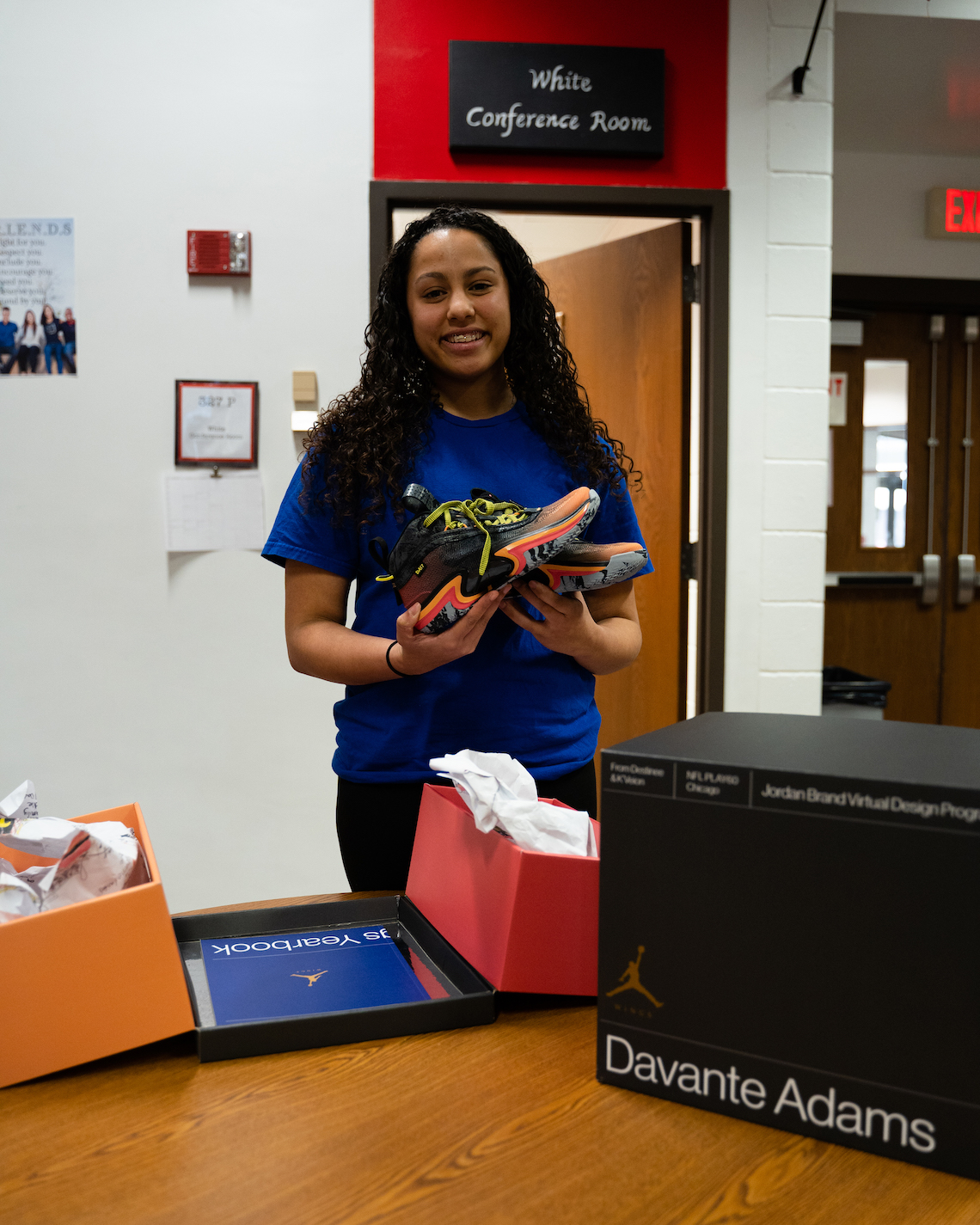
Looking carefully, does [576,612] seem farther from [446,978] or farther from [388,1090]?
[388,1090]

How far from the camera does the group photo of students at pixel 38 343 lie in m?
2.40

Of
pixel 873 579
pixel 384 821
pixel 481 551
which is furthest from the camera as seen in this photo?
pixel 873 579

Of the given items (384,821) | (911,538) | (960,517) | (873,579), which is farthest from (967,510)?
(384,821)

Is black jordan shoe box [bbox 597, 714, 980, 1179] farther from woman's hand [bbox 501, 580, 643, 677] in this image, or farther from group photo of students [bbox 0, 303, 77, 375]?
group photo of students [bbox 0, 303, 77, 375]

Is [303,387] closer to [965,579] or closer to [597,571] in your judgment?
[597,571]

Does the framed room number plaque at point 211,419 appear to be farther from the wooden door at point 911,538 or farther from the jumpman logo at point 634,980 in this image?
the wooden door at point 911,538

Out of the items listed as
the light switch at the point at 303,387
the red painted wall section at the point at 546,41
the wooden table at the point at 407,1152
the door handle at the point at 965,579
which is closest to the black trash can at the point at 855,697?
the door handle at the point at 965,579

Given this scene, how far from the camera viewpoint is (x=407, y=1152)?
631 millimetres

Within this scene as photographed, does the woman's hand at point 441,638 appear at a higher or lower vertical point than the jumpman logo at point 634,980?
higher

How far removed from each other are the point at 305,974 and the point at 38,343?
2112mm

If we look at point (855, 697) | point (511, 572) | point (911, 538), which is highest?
point (911, 538)

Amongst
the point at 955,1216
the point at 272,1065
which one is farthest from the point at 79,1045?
the point at 955,1216

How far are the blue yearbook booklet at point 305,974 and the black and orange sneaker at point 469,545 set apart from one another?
1.14ft

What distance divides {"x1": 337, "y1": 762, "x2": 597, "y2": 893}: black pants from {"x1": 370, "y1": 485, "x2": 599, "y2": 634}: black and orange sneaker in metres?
0.31
